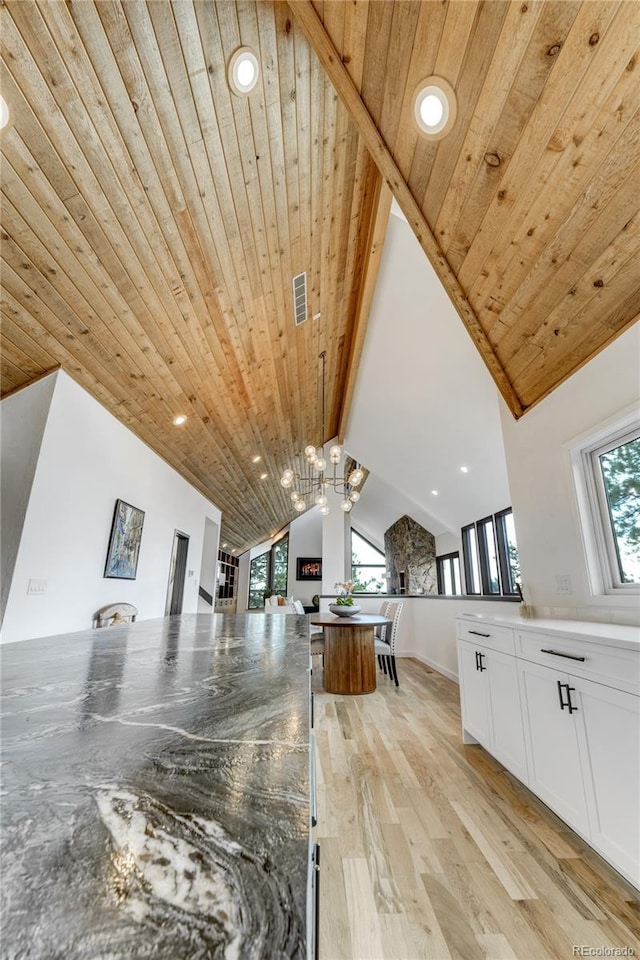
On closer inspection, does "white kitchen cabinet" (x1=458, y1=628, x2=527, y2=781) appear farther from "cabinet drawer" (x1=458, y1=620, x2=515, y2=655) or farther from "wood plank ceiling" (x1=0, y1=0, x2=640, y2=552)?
"wood plank ceiling" (x1=0, y1=0, x2=640, y2=552)

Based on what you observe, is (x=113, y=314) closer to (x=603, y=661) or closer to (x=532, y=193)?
(x=532, y=193)

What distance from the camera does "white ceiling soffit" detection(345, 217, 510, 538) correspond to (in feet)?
10.7

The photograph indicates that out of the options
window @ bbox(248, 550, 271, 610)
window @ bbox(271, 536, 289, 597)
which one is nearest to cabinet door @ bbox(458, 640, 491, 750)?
window @ bbox(271, 536, 289, 597)

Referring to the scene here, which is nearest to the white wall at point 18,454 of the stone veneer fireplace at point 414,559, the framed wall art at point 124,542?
the framed wall art at point 124,542

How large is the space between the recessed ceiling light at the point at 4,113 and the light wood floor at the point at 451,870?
334 cm

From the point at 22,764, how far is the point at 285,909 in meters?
0.38

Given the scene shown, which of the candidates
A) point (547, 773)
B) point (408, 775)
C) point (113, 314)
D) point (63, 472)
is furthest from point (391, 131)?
point (408, 775)

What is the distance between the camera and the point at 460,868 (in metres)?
1.58

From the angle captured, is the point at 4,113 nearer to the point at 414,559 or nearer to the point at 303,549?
the point at 414,559

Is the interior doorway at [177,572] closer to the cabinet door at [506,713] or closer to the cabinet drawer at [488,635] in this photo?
the cabinet drawer at [488,635]

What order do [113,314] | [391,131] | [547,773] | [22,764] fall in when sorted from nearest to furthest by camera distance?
1. [22,764]
2. [547,773]
3. [391,131]
4. [113,314]

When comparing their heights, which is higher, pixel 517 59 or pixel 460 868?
pixel 517 59

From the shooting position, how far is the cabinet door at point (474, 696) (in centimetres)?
245

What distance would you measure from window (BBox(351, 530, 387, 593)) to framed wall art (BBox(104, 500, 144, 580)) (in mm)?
7846
